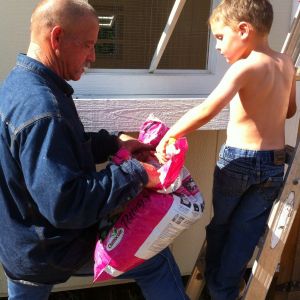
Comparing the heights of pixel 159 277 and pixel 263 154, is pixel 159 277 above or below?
below

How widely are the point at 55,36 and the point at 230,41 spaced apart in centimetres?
75

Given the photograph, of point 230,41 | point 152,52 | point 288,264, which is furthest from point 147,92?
point 288,264

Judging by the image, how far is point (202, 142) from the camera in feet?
8.68

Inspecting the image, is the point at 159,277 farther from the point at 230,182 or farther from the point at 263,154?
the point at 263,154

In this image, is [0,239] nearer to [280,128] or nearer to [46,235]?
[46,235]

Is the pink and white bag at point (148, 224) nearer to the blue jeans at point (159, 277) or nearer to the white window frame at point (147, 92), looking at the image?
the blue jeans at point (159, 277)

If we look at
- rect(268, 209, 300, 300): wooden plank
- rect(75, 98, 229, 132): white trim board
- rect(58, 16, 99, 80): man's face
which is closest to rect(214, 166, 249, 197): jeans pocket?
rect(75, 98, 229, 132): white trim board

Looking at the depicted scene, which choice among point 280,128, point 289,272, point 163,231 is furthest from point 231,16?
point 289,272

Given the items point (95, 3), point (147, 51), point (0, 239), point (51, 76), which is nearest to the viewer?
point (51, 76)

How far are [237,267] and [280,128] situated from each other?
2.07ft

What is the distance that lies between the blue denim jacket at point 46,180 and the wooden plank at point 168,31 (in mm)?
903

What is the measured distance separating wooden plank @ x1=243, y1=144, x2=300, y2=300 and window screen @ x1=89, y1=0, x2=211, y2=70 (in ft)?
3.36

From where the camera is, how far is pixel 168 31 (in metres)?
2.34

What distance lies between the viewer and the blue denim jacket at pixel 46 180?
1370 millimetres
